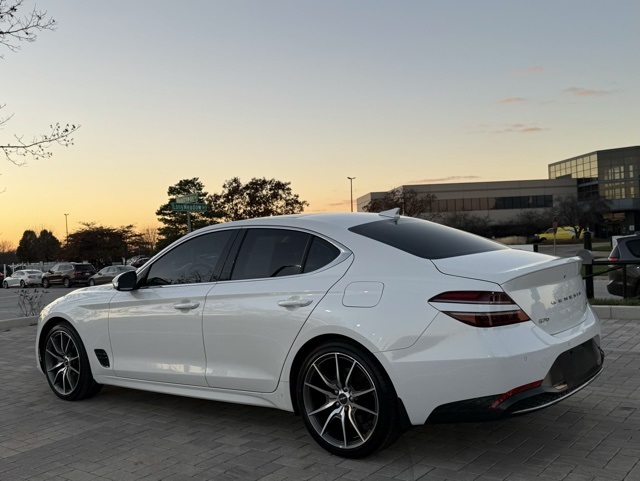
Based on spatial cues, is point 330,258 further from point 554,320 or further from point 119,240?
point 119,240

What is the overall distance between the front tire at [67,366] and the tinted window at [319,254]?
2757 mm

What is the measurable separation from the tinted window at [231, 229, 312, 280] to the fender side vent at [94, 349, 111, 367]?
5.61ft

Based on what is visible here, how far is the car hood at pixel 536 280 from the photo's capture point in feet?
12.3

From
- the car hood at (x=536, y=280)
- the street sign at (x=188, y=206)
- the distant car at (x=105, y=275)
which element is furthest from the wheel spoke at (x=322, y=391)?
the distant car at (x=105, y=275)

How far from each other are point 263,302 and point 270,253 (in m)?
0.44

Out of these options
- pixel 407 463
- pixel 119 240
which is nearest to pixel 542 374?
pixel 407 463

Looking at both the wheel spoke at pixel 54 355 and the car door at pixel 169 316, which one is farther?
the wheel spoke at pixel 54 355

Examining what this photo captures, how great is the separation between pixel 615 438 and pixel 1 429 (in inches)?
194

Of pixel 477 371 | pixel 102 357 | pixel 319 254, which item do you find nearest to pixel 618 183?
pixel 102 357

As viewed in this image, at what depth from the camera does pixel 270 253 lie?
15.6 ft

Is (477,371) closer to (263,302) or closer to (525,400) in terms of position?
(525,400)

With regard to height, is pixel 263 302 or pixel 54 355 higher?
pixel 263 302

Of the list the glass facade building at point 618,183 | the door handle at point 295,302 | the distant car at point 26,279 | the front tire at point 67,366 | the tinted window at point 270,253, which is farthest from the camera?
the glass facade building at point 618,183

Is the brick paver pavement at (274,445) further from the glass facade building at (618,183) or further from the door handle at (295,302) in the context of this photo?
the glass facade building at (618,183)
